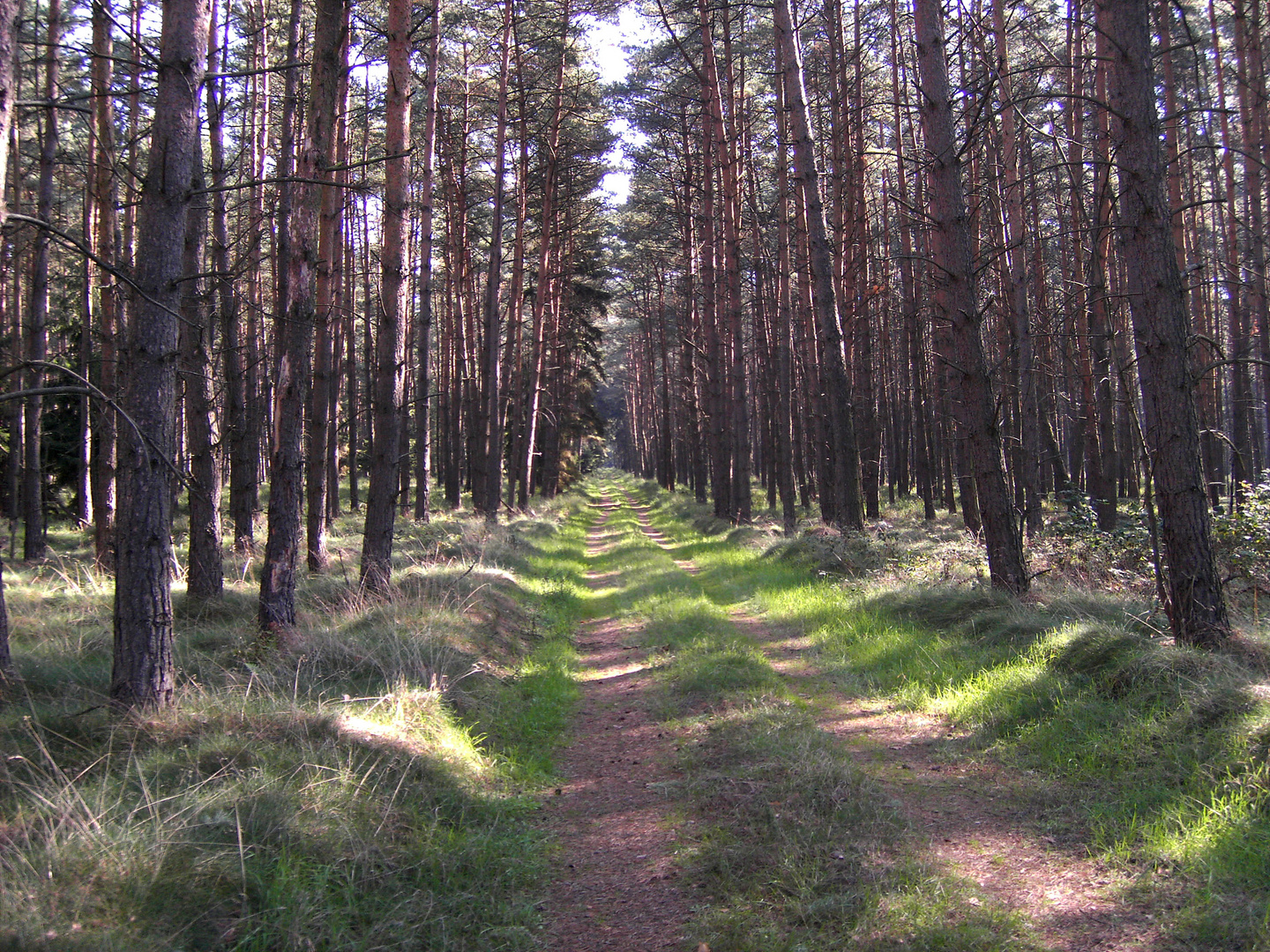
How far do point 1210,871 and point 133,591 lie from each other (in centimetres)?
546

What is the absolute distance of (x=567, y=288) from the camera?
27109 mm

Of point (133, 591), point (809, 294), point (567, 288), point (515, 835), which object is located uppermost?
point (567, 288)

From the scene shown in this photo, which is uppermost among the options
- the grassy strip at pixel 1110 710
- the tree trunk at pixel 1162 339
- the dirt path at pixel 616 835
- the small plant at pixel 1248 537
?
the tree trunk at pixel 1162 339

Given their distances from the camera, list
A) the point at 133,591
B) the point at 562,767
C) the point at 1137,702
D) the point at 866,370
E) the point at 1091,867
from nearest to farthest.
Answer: the point at 1091,867
the point at 133,591
the point at 1137,702
the point at 562,767
the point at 866,370

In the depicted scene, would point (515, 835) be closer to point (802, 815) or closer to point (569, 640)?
point (802, 815)

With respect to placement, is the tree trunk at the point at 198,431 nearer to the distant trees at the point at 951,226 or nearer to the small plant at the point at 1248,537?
the distant trees at the point at 951,226

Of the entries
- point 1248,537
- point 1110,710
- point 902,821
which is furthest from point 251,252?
point 1248,537

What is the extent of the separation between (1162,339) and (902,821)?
154 inches

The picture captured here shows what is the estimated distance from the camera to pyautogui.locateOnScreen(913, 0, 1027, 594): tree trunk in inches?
317

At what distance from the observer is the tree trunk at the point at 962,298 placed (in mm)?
8047

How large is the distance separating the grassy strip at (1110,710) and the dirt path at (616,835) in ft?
6.37

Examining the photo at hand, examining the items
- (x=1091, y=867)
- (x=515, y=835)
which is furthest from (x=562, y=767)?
(x=1091, y=867)

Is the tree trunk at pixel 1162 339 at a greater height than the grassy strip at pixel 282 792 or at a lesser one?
greater

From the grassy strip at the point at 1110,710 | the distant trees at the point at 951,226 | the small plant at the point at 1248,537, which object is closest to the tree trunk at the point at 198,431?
the grassy strip at the point at 1110,710
